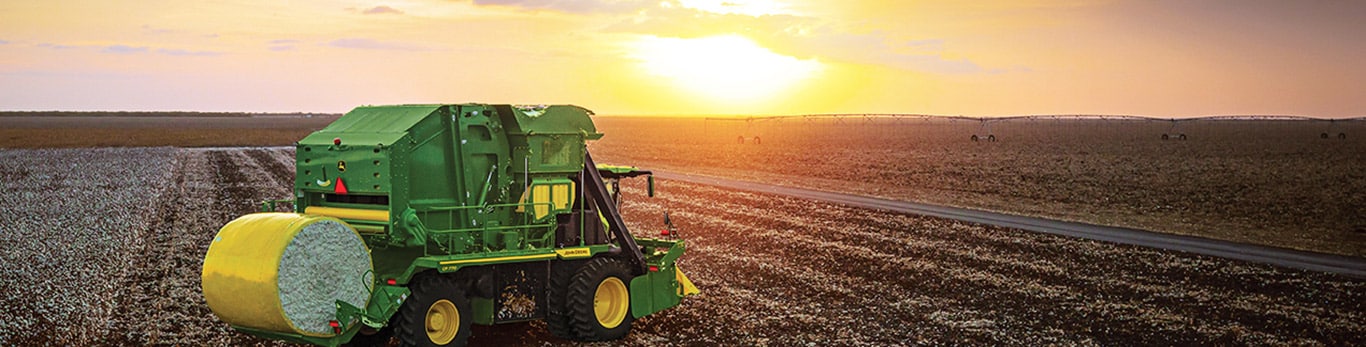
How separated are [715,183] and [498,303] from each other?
1273 inches

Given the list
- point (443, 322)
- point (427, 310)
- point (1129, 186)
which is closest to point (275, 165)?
point (1129, 186)

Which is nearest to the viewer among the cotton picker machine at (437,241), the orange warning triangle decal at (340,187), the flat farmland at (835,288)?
the cotton picker machine at (437,241)

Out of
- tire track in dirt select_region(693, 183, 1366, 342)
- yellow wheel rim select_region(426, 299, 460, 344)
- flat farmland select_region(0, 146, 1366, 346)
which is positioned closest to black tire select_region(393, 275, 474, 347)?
yellow wheel rim select_region(426, 299, 460, 344)

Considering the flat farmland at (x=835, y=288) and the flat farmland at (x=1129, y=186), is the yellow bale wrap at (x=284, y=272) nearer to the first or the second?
the flat farmland at (x=835, y=288)

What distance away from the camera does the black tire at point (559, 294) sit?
13914mm

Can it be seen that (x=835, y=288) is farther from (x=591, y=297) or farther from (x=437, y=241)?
(x=437, y=241)

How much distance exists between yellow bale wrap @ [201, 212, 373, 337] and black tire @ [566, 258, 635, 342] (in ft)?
8.93

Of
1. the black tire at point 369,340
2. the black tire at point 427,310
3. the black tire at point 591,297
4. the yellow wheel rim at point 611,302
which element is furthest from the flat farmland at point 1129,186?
the black tire at point 369,340

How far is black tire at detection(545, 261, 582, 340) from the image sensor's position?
1391cm

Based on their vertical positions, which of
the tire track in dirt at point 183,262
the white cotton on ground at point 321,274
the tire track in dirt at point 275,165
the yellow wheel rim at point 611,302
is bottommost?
the tire track in dirt at point 183,262

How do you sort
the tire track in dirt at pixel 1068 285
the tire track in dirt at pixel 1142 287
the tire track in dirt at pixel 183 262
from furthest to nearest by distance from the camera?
the tire track in dirt at pixel 1142 287 → the tire track in dirt at pixel 1068 285 → the tire track in dirt at pixel 183 262

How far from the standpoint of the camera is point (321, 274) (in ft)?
38.5

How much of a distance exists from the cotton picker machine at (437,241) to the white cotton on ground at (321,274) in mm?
14

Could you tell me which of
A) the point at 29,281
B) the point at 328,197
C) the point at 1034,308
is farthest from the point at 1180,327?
the point at 29,281
